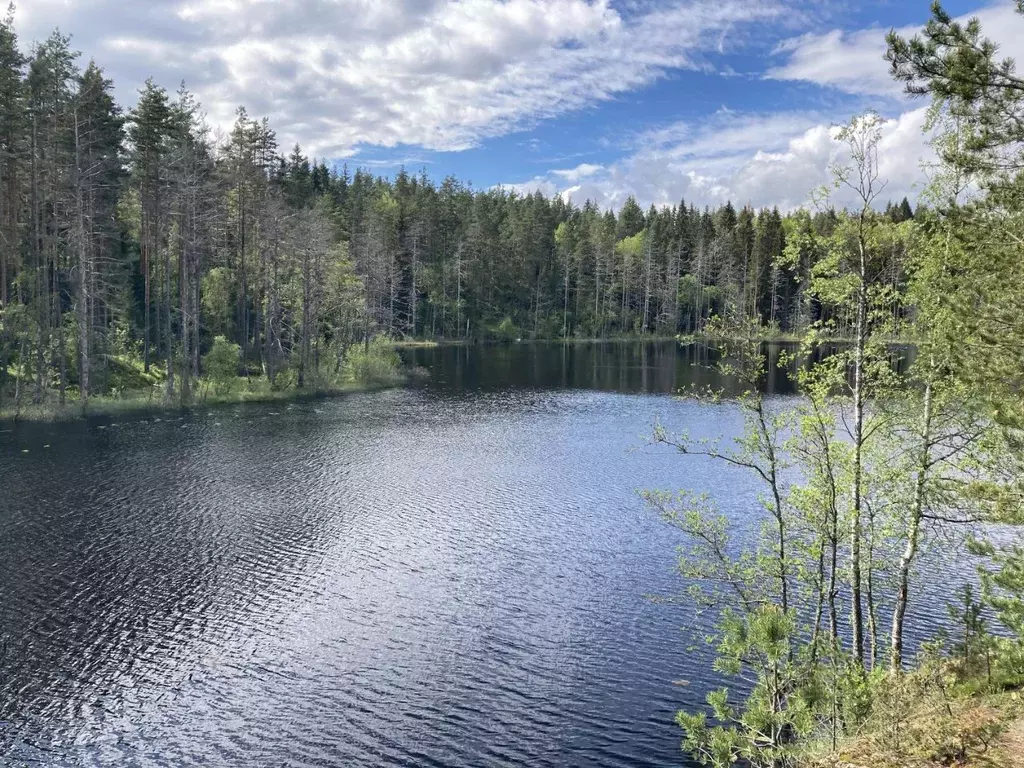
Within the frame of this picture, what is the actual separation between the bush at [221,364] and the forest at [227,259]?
0.71ft

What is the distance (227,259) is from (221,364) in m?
17.0

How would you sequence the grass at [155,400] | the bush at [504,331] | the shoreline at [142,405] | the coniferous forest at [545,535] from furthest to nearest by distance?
the bush at [504,331], the grass at [155,400], the shoreline at [142,405], the coniferous forest at [545,535]

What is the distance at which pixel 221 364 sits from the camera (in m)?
52.1

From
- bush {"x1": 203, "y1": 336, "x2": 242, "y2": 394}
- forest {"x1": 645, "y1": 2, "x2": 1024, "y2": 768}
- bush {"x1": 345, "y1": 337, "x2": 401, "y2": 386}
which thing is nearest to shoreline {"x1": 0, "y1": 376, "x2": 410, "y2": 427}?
bush {"x1": 203, "y1": 336, "x2": 242, "y2": 394}

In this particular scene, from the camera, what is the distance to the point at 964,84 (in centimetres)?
940

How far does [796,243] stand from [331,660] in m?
14.4

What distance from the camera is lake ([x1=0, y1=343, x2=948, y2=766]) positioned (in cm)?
1455

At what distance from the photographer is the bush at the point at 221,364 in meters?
52.0

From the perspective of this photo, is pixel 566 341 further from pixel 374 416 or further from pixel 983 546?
pixel 983 546

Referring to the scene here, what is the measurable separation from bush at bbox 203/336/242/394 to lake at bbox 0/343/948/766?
1234cm

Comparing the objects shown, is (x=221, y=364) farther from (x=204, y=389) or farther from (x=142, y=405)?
(x=142, y=405)

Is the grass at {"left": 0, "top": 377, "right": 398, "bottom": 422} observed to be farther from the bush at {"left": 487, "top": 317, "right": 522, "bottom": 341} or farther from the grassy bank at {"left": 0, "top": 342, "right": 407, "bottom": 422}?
the bush at {"left": 487, "top": 317, "right": 522, "bottom": 341}

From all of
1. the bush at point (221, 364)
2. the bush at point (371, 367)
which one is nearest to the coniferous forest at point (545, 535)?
the bush at point (221, 364)

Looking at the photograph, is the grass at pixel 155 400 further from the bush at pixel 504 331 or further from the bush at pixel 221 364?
the bush at pixel 504 331
